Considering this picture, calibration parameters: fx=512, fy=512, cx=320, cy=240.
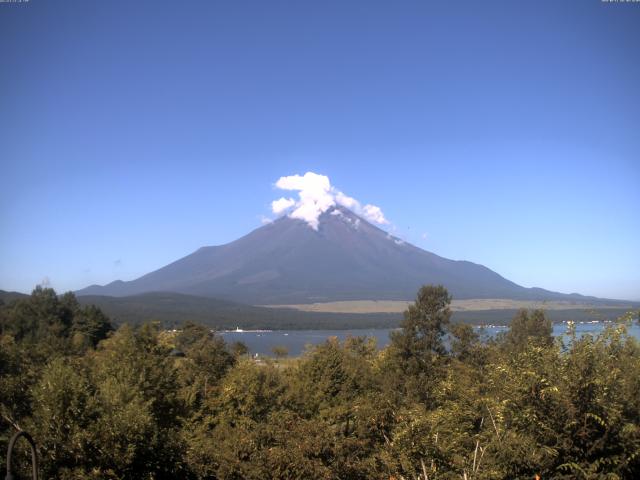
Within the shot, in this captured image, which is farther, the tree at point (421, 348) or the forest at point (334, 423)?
the tree at point (421, 348)

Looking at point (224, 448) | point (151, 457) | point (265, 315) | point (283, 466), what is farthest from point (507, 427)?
point (265, 315)

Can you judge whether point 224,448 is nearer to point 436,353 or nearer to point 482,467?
point 482,467

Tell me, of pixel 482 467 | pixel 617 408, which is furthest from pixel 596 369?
pixel 482 467

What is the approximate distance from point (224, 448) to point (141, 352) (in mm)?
10711

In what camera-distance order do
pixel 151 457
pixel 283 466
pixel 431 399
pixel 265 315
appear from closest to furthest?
pixel 283 466, pixel 151 457, pixel 431 399, pixel 265 315

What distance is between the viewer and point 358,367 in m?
24.5

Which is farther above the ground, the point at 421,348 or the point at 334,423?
the point at 421,348

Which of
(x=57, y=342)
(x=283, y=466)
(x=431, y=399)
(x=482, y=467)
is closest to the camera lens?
(x=482, y=467)

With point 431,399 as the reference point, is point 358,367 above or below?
above

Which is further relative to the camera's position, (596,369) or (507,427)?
(507,427)

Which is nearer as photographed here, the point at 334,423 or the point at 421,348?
the point at 334,423

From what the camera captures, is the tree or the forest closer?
the forest

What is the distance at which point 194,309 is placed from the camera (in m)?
177

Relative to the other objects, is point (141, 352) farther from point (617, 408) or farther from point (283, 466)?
point (617, 408)
